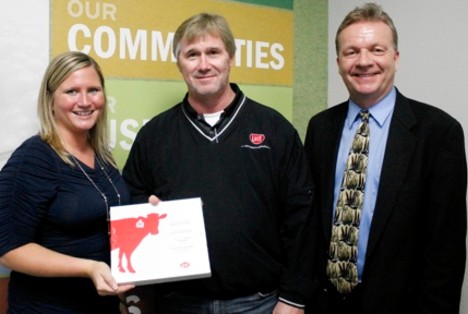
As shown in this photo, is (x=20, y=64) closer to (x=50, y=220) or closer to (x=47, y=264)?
(x=50, y=220)

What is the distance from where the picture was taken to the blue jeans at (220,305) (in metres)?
1.72

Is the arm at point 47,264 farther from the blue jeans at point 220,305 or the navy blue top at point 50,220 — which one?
the blue jeans at point 220,305

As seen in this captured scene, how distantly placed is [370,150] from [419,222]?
282 millimetres

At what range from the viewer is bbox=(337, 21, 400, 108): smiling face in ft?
5.55

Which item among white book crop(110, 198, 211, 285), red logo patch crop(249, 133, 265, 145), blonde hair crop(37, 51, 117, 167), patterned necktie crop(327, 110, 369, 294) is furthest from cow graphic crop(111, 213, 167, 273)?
patterned necktie crop(327, 110, 369, 294)

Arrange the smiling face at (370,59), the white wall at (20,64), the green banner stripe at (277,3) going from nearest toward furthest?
1. the smiling face at (370,59)
2. the white wall at (20,64)
3. the green banner stripe at (277,3)

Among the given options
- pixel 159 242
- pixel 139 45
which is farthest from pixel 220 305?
pixel 139 45

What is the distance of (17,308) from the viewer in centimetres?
158

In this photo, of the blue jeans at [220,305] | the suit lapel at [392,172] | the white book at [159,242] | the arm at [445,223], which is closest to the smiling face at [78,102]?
the white book at [159,242]

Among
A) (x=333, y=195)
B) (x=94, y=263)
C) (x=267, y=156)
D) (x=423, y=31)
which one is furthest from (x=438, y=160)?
(x=94, y=263)

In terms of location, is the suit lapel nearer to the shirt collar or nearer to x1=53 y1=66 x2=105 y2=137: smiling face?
the shirt collar

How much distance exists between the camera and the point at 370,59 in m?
1.69

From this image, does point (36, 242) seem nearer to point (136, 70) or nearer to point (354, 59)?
point (136, 70)

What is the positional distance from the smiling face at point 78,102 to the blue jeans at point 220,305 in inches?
26.5
